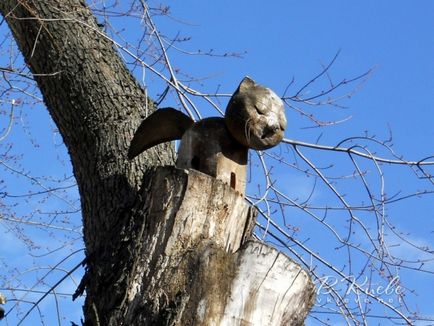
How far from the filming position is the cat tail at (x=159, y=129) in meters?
4.03

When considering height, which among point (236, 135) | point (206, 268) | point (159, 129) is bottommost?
point (206, 268)

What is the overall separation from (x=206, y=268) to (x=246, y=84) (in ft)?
2.94

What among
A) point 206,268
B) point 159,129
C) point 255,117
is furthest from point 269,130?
point 206,268

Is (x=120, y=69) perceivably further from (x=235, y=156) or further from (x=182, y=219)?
(x=182, y=219)

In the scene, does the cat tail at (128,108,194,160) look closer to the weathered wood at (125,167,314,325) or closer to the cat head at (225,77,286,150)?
the cat head at (225,77,286,150)

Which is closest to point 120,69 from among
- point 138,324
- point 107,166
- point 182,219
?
point 107,166

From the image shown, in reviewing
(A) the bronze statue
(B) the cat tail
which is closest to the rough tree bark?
Answer: (B) the cat tail

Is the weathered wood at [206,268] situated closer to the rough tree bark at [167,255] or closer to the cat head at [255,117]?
the rough tree bark at [167,255]

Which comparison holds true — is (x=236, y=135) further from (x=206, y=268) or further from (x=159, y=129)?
(x=206, y=268)

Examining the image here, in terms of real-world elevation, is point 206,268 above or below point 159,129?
below

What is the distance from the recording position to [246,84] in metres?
3.80

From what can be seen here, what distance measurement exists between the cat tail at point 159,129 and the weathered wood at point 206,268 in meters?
0.59

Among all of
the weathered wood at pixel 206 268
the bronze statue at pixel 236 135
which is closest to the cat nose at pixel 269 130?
the bronze statue at pixel 236 135

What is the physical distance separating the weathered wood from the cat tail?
1.92 ft
